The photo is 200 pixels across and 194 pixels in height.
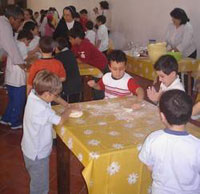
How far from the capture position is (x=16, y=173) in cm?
280

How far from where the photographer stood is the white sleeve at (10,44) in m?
3.38

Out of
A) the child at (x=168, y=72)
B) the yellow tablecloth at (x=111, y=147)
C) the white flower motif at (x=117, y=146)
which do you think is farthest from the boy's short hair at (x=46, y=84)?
the child at (x=168, y=72)

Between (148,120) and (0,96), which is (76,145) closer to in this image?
(148,120)

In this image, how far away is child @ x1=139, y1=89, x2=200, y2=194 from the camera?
1.41 m

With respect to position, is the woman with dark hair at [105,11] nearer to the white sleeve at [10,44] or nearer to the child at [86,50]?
the child at [86,50]

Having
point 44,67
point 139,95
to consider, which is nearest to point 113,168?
point 139,95

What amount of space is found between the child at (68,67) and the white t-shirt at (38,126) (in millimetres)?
1437

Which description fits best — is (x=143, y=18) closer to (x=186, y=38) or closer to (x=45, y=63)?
(x=186, y=38)

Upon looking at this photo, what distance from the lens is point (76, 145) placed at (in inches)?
67.6

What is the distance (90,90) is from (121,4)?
14.3ft

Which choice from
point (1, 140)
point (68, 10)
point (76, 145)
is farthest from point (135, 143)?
point (68, 10)

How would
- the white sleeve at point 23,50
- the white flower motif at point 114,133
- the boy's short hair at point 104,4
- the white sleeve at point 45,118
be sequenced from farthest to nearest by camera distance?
the boy's short hair at point 104,4
the white sleeve at point 23,50
the white sleeve at point 45,118
the white flower motif at point 114,133

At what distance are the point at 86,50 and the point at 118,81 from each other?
4.38 feet

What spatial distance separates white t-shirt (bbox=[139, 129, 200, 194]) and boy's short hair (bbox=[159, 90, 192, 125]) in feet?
0.19
